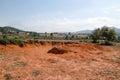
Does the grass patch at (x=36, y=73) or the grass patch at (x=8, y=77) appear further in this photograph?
the grass patch at (x=36, y=73)

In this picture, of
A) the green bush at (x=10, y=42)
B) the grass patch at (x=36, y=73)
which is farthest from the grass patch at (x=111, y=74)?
the green bush at (x=10, y=42)

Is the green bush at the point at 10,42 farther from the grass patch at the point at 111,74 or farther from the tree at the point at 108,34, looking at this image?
the tree at the point at 108,34

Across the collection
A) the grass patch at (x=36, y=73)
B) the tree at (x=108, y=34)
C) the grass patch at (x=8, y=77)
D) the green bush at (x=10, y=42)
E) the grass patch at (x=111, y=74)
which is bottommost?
the grass patch at (x=111, y=74)

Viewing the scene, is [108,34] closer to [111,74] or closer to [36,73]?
[111,74]

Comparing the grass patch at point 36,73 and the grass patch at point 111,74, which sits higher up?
the grass patch at point 36,73

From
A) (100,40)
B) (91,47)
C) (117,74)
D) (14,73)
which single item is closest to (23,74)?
(14,73)

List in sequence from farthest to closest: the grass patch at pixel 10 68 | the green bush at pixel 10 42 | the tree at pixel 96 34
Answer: the tree at pixel 96 34, the green bush at pixel 10 42, the grass patch at pixel 10 68

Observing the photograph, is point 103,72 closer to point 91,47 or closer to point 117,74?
point 117,74

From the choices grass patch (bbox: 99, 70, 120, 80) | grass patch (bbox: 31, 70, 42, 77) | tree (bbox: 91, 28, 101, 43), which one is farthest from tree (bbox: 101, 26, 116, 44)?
grass patch (bbox: 31, 70, 42, 77)

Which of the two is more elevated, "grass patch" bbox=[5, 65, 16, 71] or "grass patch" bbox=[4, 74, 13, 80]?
"grass patch" bbox=[5, 65, 16, 71]

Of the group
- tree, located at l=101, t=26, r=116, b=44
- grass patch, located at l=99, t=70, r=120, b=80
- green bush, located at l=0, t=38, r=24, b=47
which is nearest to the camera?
grass patch, located at l=99, t=70, r=120, b=80

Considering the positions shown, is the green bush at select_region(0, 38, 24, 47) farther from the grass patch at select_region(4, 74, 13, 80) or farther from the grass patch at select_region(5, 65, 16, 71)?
→ the grass patch at select_region(4, 74, 13, 80)

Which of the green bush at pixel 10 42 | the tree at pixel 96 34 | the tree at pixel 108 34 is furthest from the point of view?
the tree at pixel 96 34

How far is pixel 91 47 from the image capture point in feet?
139
